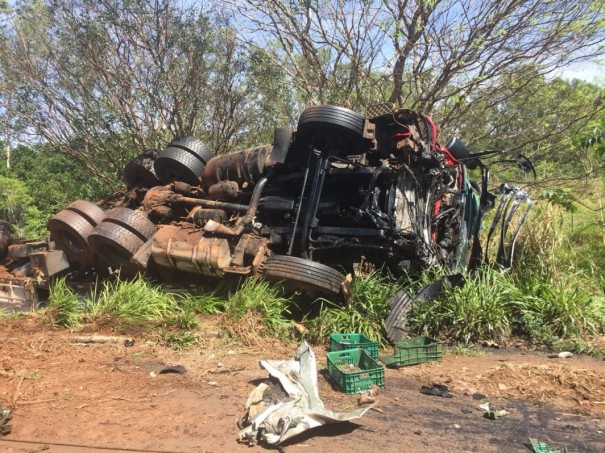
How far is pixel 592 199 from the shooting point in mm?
10180

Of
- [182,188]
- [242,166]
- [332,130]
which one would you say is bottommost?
[182,188]

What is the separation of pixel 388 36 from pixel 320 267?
19.1ft

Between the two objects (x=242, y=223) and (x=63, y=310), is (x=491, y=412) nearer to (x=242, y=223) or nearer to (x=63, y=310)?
(x=242, y=223)

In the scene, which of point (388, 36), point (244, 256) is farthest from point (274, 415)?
point (388, 36)

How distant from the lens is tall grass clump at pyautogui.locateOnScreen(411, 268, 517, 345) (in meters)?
5.26

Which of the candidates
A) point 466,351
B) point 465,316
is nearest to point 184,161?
point 465,316

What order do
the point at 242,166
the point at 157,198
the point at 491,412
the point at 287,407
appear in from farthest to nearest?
1. the point at 157,198
2. the point at 242,166
3. the point at 491,412
4. the point at 287,407

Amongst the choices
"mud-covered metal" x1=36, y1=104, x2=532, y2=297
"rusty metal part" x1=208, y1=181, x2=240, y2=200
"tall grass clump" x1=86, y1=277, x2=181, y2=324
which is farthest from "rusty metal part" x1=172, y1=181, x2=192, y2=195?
"tall grass clump" x1=86, y1=277, x2=181, y2=324

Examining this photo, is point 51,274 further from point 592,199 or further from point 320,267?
point 592,199

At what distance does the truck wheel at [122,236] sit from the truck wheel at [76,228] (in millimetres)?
313

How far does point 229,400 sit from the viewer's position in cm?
363

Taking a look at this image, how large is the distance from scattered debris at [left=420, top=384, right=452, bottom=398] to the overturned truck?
1.46 meters

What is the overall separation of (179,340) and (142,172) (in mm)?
4102

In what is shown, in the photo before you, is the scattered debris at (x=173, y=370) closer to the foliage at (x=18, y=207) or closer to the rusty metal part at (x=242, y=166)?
the rusty metal part at (x=242, y=166)
